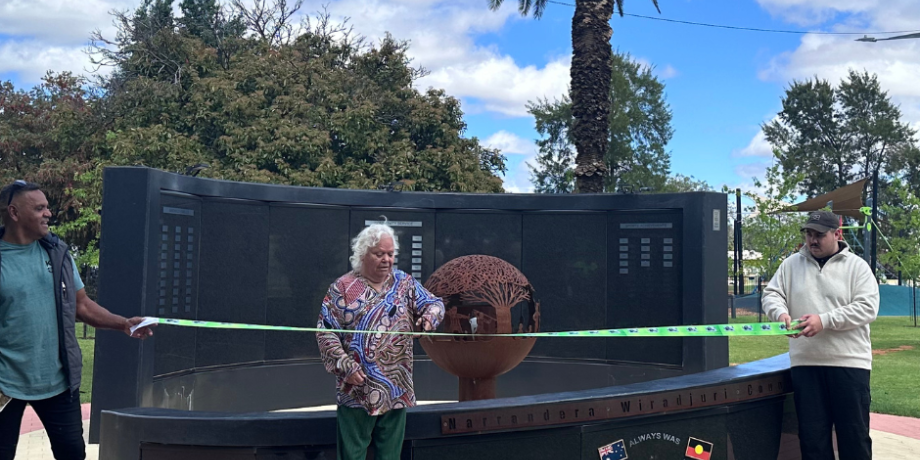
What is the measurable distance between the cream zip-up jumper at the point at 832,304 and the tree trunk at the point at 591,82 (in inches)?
412

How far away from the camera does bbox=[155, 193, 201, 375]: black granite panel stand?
7402 millimetres

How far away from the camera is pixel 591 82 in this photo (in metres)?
15.0

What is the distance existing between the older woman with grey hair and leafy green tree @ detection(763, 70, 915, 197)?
52380 mm

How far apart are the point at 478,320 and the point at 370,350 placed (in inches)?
72.1

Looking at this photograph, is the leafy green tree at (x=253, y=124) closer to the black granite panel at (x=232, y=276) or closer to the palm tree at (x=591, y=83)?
the palm tree at (x=591, y=83)

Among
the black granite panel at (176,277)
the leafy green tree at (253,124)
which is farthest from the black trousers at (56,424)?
the leafy green tree at (253,124)

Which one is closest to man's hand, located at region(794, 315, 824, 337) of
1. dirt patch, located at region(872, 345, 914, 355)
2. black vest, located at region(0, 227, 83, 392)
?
black vest, located at region(0, 227, 83, 392)

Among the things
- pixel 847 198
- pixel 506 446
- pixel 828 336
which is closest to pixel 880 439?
pixel 828 336

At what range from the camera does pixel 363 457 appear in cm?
399

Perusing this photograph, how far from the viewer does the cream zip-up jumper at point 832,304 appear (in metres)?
4.61

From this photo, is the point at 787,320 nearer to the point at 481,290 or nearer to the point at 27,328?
the point at 481,290

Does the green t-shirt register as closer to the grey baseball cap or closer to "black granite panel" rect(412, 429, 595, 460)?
"black granite panel" rect(412, 429, 595, 460)

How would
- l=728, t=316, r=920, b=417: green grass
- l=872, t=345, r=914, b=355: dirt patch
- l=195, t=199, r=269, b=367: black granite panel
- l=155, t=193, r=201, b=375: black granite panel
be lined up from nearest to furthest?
1. l=155, t=193, r=201, b=375: black granite panel
2. l=195, t=199, r=269, b=367: black granite panel
3. l=728, t=316, r=920, b=417: green grass
4. l=872, t=345, r=914, b=355: dirt patch

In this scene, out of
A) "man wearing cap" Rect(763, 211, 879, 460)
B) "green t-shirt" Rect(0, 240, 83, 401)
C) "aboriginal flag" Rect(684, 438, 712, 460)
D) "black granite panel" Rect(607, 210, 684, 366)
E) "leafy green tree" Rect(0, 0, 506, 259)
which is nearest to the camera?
"green t-shirt" Rect(0, 240, 83, 401)
